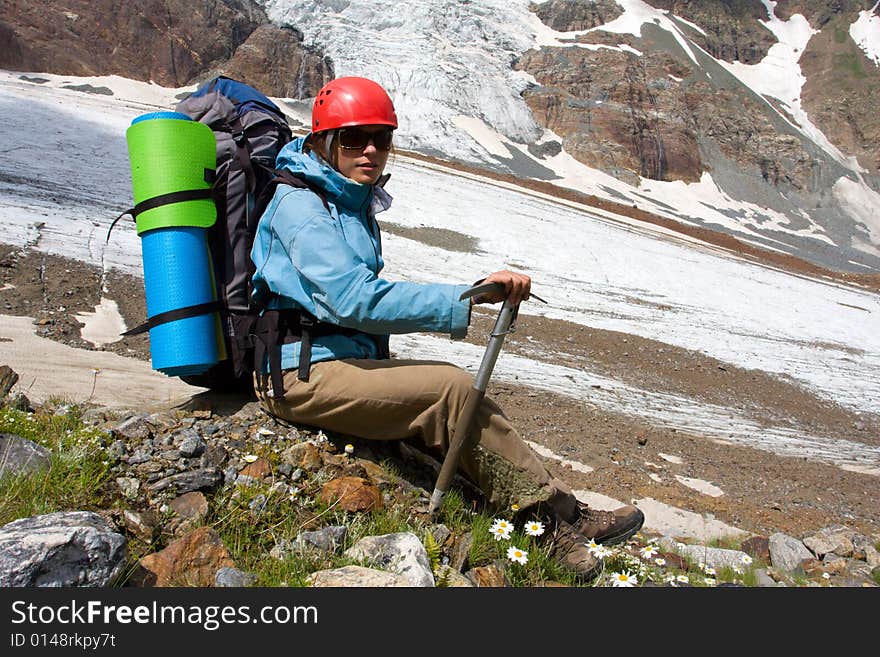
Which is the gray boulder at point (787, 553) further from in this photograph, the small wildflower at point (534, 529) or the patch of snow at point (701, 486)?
the small wildflower at point (534, 529)

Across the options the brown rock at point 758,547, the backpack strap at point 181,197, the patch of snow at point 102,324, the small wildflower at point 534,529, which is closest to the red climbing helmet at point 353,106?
the backpack strap at point 181,197

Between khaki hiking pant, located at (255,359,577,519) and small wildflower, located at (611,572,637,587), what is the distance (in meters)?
0.45

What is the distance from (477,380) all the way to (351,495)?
33.7 inches

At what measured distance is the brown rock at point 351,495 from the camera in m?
3.21

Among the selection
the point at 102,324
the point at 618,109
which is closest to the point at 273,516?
the point at 102,324

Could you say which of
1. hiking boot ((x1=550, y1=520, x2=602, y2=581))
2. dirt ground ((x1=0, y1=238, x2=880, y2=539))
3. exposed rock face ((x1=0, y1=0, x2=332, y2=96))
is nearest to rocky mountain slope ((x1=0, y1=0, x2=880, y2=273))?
exposed rock face ((x1=0, y1=0, x2=332, y2=96))

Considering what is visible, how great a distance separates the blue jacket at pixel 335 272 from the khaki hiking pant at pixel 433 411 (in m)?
0.17

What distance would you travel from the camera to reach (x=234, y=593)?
229 cm

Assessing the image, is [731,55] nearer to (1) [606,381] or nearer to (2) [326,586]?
(1) [606,381]

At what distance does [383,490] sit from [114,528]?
53.5 inches

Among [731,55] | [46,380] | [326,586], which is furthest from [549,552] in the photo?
[731,55]

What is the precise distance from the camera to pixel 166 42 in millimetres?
60719

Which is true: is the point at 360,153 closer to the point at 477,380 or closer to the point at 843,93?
the point at 477,380

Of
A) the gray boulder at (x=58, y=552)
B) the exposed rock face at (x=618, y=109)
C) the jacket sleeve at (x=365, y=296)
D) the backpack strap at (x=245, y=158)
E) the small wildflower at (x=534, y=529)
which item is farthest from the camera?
the exposed rock face at (x=618, y=109)
